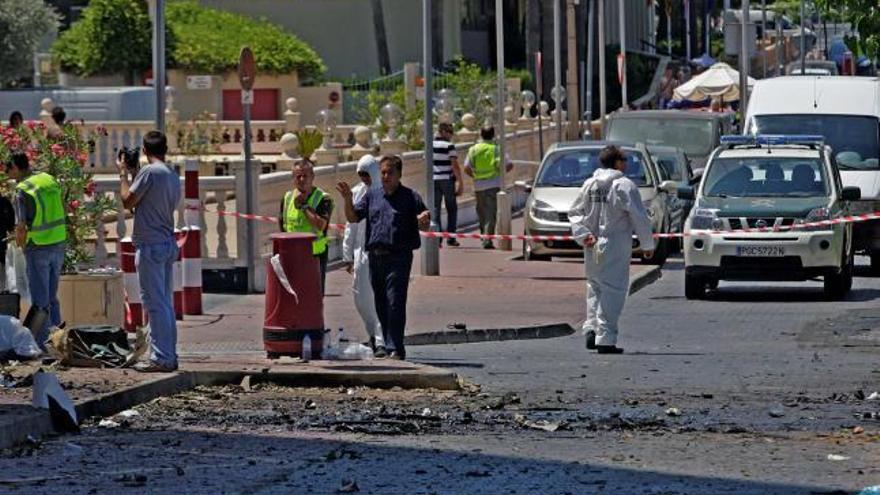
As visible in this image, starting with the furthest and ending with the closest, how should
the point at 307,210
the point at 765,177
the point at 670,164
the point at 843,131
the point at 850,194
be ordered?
the point at 670,164, the point at 843,131, the point at 765,177, the point at 850,194, the point at 307,210

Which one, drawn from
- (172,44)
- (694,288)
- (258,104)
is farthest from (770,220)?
(258,104)

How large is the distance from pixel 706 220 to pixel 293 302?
8.52m

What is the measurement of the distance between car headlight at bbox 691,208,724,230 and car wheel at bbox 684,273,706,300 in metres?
0.61

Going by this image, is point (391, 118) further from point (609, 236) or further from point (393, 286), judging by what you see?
point (393, 286)

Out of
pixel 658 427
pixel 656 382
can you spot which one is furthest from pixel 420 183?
pixel 658 427

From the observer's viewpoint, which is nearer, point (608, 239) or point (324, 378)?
point (324, 378)

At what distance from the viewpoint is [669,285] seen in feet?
85.5

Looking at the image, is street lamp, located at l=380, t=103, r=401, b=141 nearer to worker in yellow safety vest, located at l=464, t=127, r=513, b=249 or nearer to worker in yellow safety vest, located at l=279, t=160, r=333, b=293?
worker in yellow safety vest, located at l=464, t=127, r=513, b=249

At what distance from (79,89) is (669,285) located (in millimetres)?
28838

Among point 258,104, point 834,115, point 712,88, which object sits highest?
point 712,88

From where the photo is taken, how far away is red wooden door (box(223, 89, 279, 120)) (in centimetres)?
5731

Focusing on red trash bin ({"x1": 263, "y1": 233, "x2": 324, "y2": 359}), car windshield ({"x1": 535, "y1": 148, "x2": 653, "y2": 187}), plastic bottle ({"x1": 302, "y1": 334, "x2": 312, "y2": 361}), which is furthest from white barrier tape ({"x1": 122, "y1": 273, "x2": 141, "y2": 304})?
car windshield ({"x1": 535, "y1": 148, "x2": 653, "y2": 187})

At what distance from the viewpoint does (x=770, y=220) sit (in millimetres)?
23312

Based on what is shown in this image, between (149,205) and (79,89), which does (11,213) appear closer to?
(149,205)
